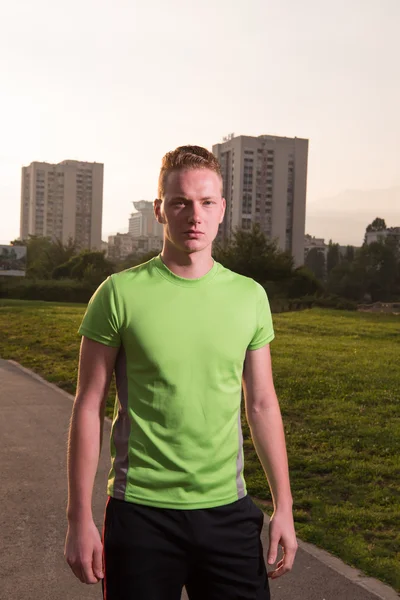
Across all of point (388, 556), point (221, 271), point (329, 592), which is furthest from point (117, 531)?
point (388, 556)

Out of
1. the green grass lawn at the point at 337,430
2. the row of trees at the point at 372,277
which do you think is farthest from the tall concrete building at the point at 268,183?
the green grass lawn at the point at 337,430

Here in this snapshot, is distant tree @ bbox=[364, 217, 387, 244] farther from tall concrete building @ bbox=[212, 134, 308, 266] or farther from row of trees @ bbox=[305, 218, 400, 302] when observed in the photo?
row of trees @ bbox=[305, 218, 400, 302]

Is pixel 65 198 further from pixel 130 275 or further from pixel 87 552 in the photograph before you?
pixel 87 552

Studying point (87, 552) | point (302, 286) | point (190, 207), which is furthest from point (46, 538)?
point (302, 286)

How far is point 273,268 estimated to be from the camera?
154 feet

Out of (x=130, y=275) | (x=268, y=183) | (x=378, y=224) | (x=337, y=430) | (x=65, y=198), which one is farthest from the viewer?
(x=65, y=198)

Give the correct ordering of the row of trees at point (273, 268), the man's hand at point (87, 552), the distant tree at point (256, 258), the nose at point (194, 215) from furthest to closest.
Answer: the distant tree at point (256, 258), the row of trees at point (273, 268), the nose at point (194, 215), the man's hand at point (87, 552)

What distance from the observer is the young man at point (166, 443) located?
2.20 metres

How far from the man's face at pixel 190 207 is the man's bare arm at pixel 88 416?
1.31 feet

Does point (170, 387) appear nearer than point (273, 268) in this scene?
Yes

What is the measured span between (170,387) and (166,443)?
0.53ft

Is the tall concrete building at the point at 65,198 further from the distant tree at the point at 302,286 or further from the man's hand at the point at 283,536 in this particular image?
the man's hand at the point at 283,536

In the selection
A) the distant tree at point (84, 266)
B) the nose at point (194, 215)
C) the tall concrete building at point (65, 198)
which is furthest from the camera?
the tall concrete building at point (65, 198)

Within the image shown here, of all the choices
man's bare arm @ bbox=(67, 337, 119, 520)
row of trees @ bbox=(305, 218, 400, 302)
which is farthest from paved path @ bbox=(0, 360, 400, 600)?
row of trees @ bbox=(305, 218, 400, 302)
